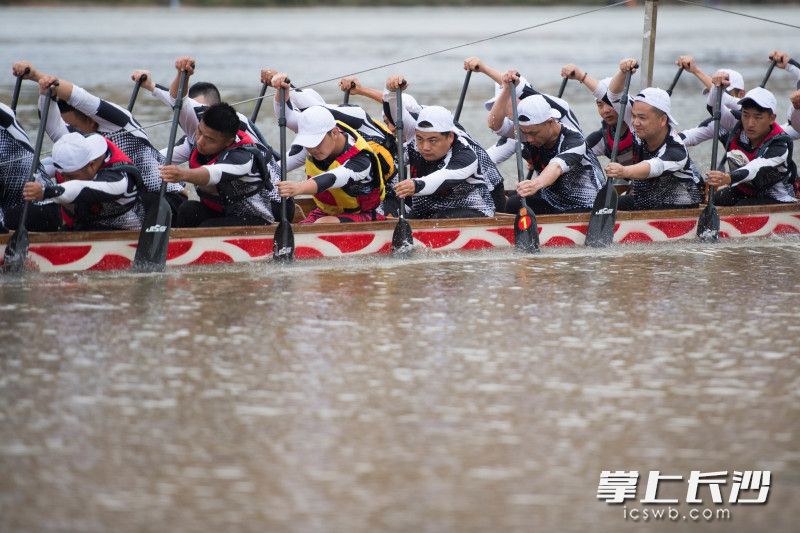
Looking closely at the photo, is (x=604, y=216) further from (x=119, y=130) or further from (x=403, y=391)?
(x=403, y=391)

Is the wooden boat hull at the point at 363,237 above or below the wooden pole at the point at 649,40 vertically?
below

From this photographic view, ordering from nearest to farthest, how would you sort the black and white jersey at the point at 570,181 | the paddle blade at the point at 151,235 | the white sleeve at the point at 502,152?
the paddle blade at the point at 151,235
the black and white jersey at the point at 570,181
the white sleeve at the point at 502,152

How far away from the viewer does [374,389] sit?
598cm

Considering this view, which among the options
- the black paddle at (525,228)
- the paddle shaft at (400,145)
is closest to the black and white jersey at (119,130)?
the paddle shaft at (400,145)

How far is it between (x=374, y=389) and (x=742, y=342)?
2.14m

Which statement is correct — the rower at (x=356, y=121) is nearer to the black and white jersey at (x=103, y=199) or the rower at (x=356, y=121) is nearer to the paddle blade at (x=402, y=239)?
the paddle blade at (x=402, y=239)

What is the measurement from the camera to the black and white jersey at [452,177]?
30.6 ft

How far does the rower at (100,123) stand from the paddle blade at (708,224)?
13.2 ft

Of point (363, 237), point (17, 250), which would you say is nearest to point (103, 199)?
point (17, 250)

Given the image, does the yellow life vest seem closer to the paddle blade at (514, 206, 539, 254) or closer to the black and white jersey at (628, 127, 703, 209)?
the paddle blade at (514, 206, 539, 254)

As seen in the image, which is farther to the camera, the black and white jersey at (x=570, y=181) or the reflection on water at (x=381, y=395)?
the black and white jersey at (x=570, y=181)

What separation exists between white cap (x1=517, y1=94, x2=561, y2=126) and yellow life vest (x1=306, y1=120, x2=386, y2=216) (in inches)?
48.8

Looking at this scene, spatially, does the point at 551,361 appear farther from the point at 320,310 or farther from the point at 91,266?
the point at 91,266

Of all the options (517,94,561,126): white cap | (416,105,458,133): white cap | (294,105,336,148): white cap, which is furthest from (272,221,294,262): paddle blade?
(517,94,561,126): white cap
